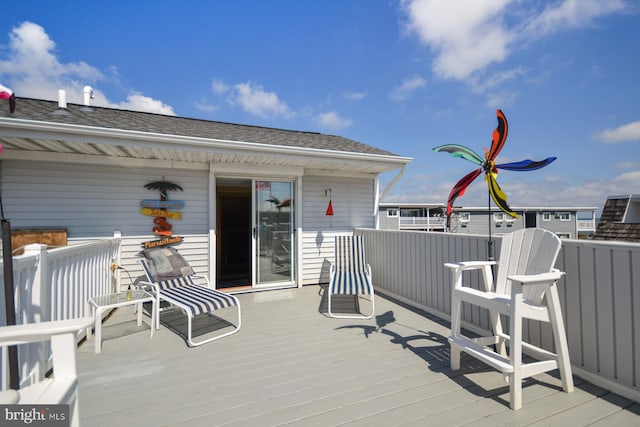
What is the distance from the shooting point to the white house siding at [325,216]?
520 centimetres

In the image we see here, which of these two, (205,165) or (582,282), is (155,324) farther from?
(582,282)

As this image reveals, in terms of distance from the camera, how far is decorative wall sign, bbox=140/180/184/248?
14.0ft

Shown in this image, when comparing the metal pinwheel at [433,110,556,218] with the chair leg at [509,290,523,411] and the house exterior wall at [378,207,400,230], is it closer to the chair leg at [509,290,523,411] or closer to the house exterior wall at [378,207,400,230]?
the chair leg at [509,290,523,411]

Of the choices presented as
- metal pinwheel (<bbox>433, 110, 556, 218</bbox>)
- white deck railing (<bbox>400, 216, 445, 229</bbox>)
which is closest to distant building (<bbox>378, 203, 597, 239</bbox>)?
white deck railing (<bbox>400, 216, 445, 229</bbox>)

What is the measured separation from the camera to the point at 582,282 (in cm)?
204

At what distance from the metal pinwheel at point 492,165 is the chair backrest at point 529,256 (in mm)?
208

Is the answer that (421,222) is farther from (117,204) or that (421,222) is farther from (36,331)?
(36,331)

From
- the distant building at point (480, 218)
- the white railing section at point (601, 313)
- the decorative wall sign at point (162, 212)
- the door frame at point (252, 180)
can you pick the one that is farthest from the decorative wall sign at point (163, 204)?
the distant building at point (480, 218)

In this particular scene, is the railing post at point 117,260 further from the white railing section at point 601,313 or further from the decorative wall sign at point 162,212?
the white railing section at point 601,313

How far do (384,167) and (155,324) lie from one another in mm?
4219

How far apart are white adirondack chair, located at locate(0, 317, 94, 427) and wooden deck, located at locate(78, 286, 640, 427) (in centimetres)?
74

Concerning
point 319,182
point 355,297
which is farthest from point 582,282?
point 319,182

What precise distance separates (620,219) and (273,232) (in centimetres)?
1211

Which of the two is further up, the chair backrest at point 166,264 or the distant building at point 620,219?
the distant building at point 620,219
